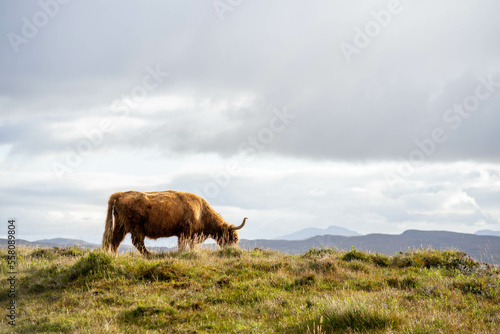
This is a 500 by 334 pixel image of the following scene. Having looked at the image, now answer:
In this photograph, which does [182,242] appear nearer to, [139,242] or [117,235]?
[139,242]

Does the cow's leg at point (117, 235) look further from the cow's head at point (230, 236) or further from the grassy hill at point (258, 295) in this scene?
the cow's head at point (230, 236)

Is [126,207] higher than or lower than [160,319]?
higher

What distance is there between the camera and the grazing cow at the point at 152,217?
45.0 feet

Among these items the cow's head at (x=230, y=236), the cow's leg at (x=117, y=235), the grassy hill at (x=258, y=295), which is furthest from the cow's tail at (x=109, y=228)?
the cow's head at (x=230, y=236)

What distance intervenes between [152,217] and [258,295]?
6701 mm

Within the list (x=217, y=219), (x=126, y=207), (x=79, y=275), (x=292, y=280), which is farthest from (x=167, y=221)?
(x=292, y=280)

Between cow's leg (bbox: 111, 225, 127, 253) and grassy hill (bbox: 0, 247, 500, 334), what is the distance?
304cm

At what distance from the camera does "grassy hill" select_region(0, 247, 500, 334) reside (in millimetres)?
6230

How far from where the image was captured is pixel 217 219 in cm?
1675

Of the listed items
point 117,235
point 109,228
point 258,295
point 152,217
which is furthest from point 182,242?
point 258,295

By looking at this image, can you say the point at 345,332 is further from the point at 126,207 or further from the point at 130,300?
A: the point at 126,207

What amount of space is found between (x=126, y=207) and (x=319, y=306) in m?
8.64

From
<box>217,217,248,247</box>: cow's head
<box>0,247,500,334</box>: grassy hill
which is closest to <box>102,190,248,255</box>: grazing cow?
<box>217,217,248,247</box>: cow's head

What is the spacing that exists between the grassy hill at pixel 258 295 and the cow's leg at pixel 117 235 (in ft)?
9.99
